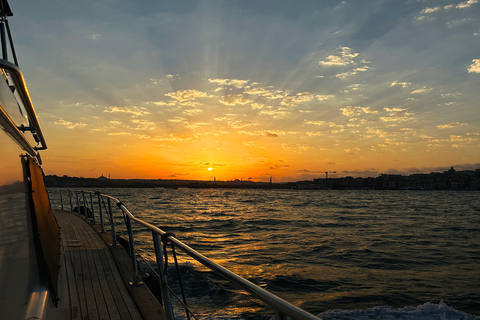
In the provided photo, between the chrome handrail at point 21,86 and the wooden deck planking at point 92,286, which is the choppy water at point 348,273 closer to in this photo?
the wooden deck planking at point 92,286

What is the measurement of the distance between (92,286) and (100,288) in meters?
0.17

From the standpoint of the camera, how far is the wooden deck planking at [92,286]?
371 cm

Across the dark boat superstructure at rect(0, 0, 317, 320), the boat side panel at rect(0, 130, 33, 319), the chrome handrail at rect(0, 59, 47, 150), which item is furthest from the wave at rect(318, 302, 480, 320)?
the chrome handrail at rect(0, 59, 47, 150)

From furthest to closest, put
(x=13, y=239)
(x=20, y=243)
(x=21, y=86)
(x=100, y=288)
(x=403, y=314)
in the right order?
(x=403, y=314), (x=100, y=288), (x=21, y=86), (x=20, y=243), (x=13, y=239)

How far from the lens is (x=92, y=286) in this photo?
179 inches

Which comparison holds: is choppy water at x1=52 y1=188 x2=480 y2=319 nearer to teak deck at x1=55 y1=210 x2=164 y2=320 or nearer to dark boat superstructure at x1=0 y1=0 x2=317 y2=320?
teak deck at x1=55 y1=210 x2=164 y2=320

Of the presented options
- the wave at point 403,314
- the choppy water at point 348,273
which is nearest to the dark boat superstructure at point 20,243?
the choppy water at point 348,273

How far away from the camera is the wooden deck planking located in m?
3.71

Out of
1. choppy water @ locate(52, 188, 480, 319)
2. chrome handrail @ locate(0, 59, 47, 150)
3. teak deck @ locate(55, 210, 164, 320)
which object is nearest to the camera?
chrome handrail @ locate(0, 59, 47, 150)

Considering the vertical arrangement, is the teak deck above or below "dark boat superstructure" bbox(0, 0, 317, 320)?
below

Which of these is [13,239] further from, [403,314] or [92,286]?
[403,314]

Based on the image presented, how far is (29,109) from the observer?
109 inches

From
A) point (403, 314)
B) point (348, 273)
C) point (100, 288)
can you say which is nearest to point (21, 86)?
point (100, 288)

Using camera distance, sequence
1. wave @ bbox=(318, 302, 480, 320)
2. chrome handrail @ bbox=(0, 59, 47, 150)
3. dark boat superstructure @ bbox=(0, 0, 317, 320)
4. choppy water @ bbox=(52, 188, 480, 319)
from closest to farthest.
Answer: dark boat superstructure @ bbox=(0, 0, 317, 320) < chrome handrail @ bbox=(0, 59, 47, 150) < wave @ bbox=(318, 302, 480, 320) < choppy water @ bbox=(52, 188, 480, 319)
